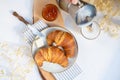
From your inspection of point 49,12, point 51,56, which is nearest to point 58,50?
point 51,56

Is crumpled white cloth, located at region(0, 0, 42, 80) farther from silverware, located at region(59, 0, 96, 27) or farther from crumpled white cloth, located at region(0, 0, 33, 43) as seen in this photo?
silverware, located at region(59, 0, 96, 27)

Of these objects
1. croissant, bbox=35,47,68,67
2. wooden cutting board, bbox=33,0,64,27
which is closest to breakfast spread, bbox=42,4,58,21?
wooden cutting board, bbox=33,0,64,27

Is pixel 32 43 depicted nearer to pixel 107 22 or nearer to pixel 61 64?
pixel 61 64

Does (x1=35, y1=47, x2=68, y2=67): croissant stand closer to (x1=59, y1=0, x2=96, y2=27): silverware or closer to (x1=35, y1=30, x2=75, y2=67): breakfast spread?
(x1=35, y1=30, x2=75, y2=67): breakfast spread

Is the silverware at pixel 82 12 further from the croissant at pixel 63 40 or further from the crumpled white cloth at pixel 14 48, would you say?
the crumpled white cloth at pixel 14 48

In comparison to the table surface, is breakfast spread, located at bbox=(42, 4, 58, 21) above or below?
above

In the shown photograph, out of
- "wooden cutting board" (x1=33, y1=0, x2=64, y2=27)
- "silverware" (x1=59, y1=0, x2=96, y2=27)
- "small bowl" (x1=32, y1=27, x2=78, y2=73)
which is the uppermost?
"silverware" (x1=59, y1=0, x2=96, y2=27)
